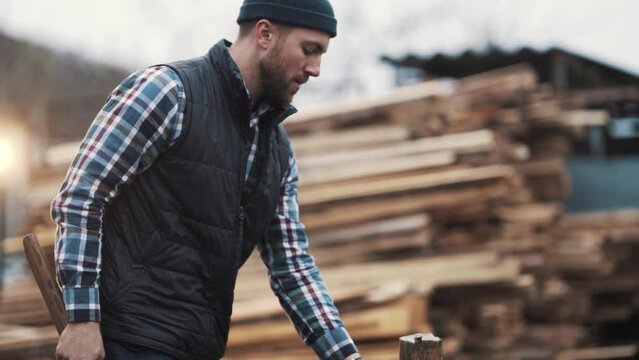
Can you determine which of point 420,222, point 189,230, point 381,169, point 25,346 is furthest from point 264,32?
point 381,169

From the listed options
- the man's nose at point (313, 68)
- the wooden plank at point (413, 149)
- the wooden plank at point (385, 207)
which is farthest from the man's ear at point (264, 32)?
the wooden plank at point (413, 149)

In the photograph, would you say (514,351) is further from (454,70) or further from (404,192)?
(454,70)

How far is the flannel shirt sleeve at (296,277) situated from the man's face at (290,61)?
1.16 ft

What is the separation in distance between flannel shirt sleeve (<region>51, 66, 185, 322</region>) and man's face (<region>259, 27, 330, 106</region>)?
302 mm

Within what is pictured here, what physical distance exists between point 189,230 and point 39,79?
1965 cm

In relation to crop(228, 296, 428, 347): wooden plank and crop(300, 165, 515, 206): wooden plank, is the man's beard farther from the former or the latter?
crop(300, 165, 515, 206): wooden plank

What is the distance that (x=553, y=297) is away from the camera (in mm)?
9273

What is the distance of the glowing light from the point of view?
955 centimetres

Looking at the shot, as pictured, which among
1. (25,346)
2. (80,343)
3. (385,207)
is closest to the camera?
(80,343)

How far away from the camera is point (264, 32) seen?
2.50 meters

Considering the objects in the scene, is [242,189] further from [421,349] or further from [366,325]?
[366,325]

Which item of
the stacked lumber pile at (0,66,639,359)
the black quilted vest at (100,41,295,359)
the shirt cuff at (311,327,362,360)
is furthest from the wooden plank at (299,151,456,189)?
the black quilted vest at (100,41,295,359)

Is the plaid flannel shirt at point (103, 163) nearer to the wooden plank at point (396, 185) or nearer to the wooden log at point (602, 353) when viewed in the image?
the wooden plank at point (396, 185)

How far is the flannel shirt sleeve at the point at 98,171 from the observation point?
7.29 ft
